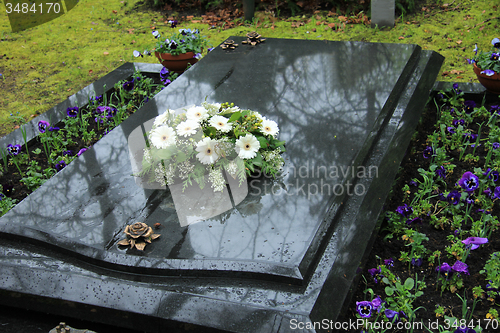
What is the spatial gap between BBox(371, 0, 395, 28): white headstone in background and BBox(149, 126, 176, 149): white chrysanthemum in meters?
4.58

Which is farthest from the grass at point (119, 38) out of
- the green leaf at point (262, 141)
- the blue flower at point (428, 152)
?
the green leaf at point (262, 141)

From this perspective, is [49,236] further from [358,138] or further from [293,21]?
[293,21]

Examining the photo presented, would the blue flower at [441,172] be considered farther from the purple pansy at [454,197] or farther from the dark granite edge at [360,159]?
the dark granite edge at [360,159]

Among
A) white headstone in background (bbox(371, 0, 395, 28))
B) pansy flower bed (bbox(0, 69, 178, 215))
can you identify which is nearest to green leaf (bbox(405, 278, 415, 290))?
pansy flower bed (bbox(0, 69, 178, 215))

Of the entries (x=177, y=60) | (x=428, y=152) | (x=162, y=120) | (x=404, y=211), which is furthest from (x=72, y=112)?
(x=428, y=152)

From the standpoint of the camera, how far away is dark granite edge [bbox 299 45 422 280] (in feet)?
7.20

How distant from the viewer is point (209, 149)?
2580 mm

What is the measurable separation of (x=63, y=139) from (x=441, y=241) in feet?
10.6

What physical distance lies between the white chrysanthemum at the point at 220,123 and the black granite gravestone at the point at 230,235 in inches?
14.9

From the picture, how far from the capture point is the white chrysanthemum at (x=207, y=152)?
2.57 m

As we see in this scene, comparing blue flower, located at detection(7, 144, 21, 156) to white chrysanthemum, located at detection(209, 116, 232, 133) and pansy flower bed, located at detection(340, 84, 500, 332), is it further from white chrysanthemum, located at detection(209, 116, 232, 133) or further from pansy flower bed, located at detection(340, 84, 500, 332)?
pansy flower bed, located at detection(340, 84, 500, 332)

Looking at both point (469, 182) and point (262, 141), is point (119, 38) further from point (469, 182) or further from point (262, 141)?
point (469, 182)

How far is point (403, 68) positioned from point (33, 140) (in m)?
3.33

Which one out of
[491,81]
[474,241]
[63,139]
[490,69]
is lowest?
[474,241]
